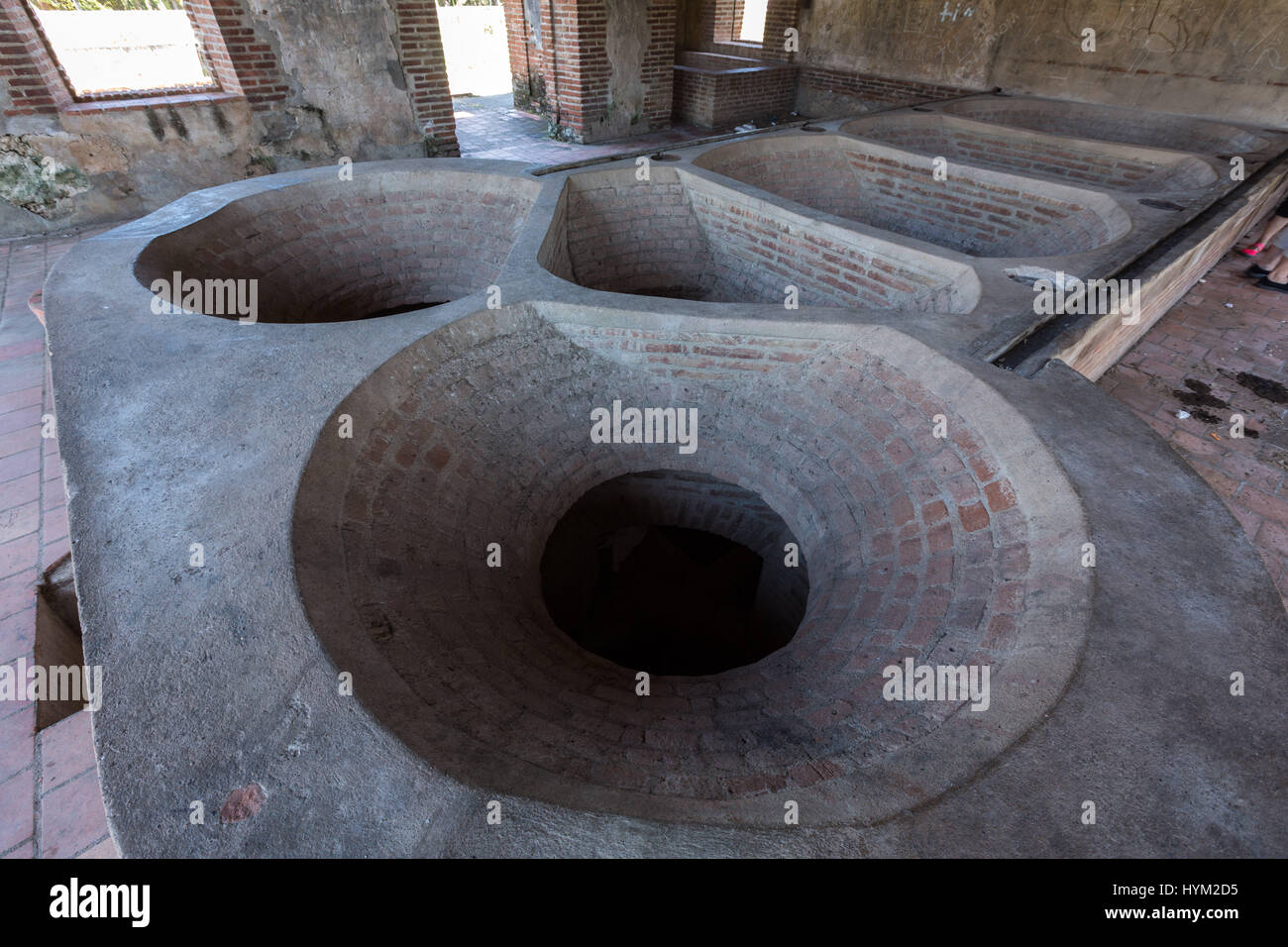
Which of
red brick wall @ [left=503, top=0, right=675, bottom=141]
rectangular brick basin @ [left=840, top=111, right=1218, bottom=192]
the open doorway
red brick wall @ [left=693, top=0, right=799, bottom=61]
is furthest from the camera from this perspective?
the open doorway

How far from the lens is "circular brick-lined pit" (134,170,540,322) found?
14.6 feet

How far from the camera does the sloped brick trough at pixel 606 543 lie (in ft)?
4.70

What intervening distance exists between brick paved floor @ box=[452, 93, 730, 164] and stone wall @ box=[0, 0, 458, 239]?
3.06ft

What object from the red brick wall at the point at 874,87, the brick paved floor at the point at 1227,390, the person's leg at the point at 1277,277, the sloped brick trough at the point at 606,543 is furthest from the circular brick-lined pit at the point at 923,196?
the red brick wall at the point at 874,87

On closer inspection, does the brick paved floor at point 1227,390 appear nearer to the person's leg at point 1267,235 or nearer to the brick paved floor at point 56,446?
the brick paved floor at point 56,446

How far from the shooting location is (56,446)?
123 inches

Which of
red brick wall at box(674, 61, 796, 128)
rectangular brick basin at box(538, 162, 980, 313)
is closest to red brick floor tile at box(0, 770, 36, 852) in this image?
rectangular brick basin at box(538, 162, 980, 313)

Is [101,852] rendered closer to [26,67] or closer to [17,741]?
[17,741]

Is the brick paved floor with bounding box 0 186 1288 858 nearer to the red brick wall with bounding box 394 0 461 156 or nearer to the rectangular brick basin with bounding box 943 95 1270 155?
the rectangular brick basin with bounding box 943 95 1270 155

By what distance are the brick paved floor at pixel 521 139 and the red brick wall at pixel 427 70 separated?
0.43 m

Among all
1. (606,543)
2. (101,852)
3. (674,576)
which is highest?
(101,852)

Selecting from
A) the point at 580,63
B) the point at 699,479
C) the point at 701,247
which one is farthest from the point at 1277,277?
the point at 580,63

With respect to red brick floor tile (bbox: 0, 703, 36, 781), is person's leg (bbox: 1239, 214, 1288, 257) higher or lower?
higher

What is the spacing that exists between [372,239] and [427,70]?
3.15 meters
